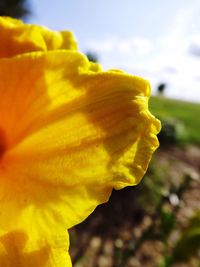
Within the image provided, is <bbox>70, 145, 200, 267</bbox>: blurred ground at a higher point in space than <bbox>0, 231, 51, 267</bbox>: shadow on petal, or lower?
lower

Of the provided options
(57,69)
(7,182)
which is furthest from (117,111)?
(7,182)

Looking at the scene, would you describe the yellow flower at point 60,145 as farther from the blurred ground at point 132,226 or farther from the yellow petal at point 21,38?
the blurred ground at point 132,226

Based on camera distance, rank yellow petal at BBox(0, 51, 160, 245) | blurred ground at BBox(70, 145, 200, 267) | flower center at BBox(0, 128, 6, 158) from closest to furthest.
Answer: yellow petal at BBox(0, 51, 160, 245)
flower center at BBox(0, 128, 6, 158)
blurred ground at BBox(70, 145, 200, 267)

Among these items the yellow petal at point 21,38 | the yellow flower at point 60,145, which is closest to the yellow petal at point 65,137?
the yellow flower at point 60,145

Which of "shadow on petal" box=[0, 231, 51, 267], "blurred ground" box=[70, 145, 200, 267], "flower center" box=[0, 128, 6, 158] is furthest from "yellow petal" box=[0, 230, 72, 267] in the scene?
"blurred ground" box=[70, 145, 200, 267]

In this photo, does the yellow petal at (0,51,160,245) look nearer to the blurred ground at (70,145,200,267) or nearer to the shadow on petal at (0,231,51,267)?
the shadow on petal at (0,231,51,267)

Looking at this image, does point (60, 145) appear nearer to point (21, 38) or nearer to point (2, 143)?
point (2, 143)

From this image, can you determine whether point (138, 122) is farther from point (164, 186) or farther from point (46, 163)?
point (164, 186)

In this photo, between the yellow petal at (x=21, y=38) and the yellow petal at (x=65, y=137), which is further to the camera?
the yellow petal at (x=21, y=38)
